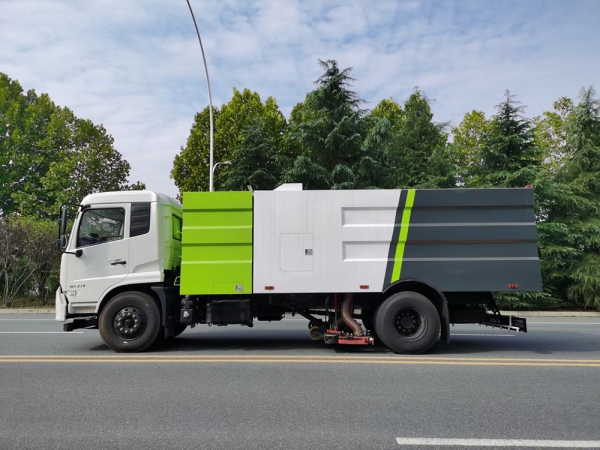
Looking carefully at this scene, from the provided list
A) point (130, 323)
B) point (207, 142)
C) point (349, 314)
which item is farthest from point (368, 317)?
point (207, 142)

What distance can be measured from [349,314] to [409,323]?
0.97m

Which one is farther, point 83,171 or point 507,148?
point 83,171

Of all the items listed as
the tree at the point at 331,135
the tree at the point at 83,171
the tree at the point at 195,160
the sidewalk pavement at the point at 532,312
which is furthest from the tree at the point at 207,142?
the sidewalk pavement at the point at 532,312

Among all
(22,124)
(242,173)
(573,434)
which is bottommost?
(573,434)

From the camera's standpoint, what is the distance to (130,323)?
803 centimetres

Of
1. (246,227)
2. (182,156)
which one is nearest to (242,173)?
(182,156)

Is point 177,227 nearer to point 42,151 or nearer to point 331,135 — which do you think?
point 331,135

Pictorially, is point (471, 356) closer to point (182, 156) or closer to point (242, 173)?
point (242, 173)

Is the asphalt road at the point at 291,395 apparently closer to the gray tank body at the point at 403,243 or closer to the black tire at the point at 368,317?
the black tire at the point at 368,317

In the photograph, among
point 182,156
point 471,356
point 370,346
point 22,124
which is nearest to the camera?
point 471,356

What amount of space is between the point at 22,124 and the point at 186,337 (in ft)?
112

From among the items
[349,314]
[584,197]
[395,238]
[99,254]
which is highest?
[584,197]

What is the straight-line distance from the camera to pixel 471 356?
7.76 meters

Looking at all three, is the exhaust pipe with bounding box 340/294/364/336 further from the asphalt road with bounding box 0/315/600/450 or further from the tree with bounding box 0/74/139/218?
the tree with bounding box 0/74/139/218
